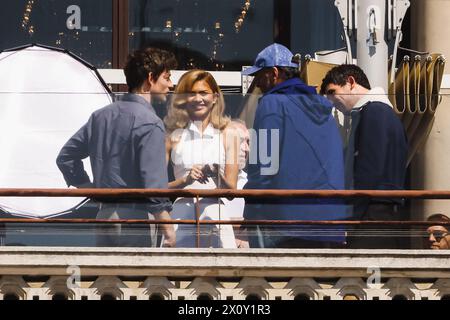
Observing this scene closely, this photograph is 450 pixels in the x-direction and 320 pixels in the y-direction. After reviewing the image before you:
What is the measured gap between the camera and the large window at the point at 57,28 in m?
17.9

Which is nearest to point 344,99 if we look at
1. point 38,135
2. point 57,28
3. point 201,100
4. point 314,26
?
point 201,100

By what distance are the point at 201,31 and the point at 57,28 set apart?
1.47 m

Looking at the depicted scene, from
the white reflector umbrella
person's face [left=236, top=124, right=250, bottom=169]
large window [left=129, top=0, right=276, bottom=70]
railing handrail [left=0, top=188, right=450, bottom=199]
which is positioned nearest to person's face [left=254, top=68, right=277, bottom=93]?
person's face [left=236, top=124, right=250, bottom=169]

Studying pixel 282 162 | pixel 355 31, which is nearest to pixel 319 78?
pixel 355 31

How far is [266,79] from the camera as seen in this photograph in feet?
43.3

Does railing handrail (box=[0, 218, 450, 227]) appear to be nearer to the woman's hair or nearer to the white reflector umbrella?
the white reflector umbrella

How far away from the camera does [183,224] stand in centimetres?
1304

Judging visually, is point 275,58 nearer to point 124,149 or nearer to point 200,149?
point 200,149

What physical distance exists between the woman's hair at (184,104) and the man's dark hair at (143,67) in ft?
0.62

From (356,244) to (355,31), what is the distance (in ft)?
12.1

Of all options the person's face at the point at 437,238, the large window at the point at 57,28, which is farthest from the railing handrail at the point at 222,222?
the large window at the point at 57,28

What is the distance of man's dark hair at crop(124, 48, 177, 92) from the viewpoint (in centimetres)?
1300
